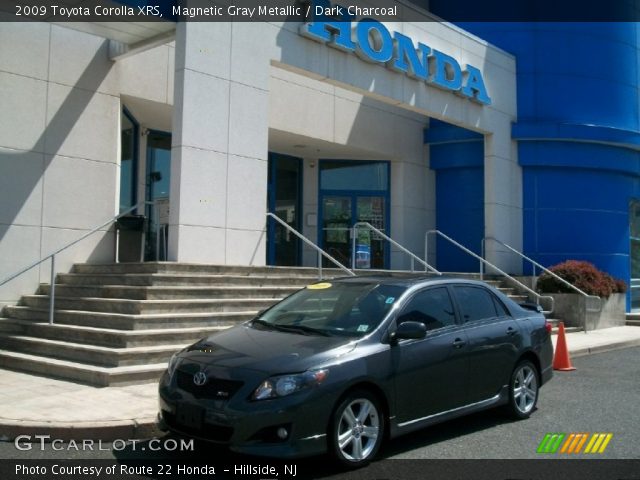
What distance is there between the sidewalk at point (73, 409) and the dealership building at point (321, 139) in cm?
398

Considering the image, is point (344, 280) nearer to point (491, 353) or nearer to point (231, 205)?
point (491, 353)

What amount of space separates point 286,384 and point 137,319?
4.50 m

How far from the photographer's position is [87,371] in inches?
323

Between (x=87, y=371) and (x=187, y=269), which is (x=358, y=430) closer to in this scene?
(x=87, y=371)

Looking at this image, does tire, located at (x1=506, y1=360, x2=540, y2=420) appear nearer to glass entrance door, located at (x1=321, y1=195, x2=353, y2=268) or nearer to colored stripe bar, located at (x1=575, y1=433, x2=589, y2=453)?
colored stripe bar, located at (x1=575, y1=433, x2=589, y2=453)

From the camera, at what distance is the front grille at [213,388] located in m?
5.21

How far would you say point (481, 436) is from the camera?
650cm

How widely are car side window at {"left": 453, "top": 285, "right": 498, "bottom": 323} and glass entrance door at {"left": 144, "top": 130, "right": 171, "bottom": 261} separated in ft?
30.5

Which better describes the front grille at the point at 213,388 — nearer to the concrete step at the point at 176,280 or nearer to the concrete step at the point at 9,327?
the concrete step at the point at 176,280

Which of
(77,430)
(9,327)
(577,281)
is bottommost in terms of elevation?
(77,430)

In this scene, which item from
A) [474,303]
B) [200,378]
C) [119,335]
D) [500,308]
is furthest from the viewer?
[119,335]

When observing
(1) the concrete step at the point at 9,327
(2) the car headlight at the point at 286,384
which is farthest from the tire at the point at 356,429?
(1) the concrete step at the point at 9,327

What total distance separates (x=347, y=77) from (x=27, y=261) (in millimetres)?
7651

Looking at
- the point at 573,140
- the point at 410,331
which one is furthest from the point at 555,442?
A: the point at 573,140
